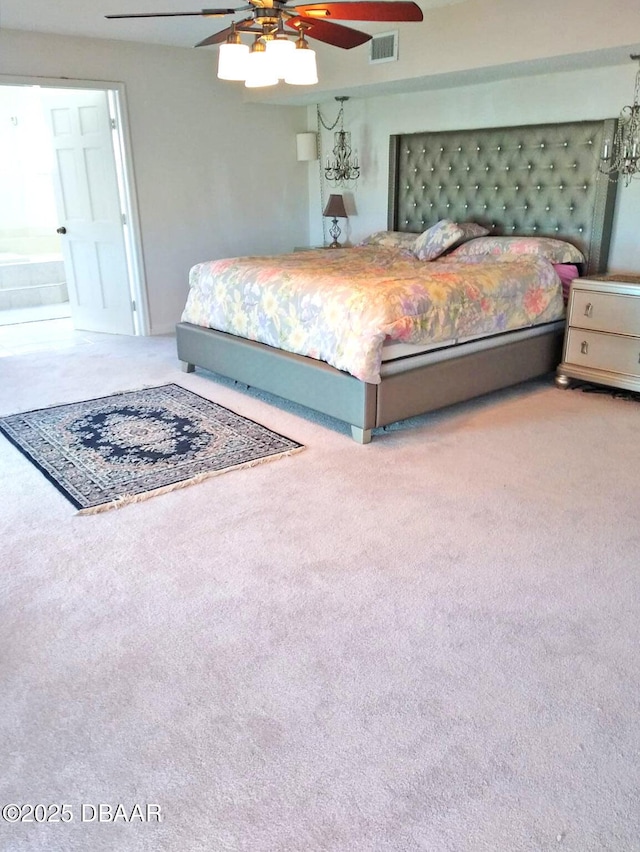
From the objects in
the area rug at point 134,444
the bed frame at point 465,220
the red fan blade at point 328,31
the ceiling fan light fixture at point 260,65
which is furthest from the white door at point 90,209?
the ceiling fan light fixture at point 260,65

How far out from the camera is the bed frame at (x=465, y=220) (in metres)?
3.49

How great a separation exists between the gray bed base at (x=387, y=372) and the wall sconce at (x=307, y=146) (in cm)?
263

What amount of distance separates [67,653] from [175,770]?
565mm

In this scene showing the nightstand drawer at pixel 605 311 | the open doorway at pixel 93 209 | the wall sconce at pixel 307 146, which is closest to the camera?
the nightstand drawer at pixel 605 311

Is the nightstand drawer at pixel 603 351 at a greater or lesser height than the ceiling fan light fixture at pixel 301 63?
lesser

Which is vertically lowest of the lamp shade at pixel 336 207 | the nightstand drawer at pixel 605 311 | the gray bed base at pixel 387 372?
the gray bed base at pixel 387 372

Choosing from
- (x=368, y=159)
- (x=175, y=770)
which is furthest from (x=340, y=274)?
(x=175, y=770)

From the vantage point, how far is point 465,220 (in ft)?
16.8

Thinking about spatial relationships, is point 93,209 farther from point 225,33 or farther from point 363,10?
point 363,10

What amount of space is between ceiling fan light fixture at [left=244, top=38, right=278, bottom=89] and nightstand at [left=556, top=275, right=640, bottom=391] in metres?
2.26

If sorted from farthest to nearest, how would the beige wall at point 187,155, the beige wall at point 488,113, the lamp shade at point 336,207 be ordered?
the lamp shade at point 336,207 < the beige wall at point 187,155 < the beige wall at point 488,113

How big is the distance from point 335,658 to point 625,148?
371 cm

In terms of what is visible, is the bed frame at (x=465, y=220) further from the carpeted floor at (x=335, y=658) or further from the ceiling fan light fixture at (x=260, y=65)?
the ceiling fan light fixture at (x=260, y=65)

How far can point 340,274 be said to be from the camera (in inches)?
154
